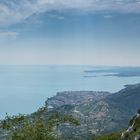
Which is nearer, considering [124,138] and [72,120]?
[72,120]

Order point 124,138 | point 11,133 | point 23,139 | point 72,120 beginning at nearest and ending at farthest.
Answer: point 23,139, point 11,133, point 72,120, point 124,138

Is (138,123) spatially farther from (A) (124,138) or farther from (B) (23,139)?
(B) (23,139)

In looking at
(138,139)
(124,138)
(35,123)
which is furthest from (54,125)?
(124,138)

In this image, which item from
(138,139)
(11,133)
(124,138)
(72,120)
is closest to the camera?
(11,133)

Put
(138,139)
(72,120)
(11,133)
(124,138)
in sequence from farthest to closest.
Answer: (124,138) → (138,139) → (72,120) → (11,133)

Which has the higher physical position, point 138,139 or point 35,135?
point 35,135

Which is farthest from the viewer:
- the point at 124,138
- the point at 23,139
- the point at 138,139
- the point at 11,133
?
the point at 124,138

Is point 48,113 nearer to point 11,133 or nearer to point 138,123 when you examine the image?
point 11,133

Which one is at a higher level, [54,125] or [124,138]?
[54,125]

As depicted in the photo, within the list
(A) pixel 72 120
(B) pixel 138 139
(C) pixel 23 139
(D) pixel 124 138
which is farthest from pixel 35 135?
(D) pixel 124 138
